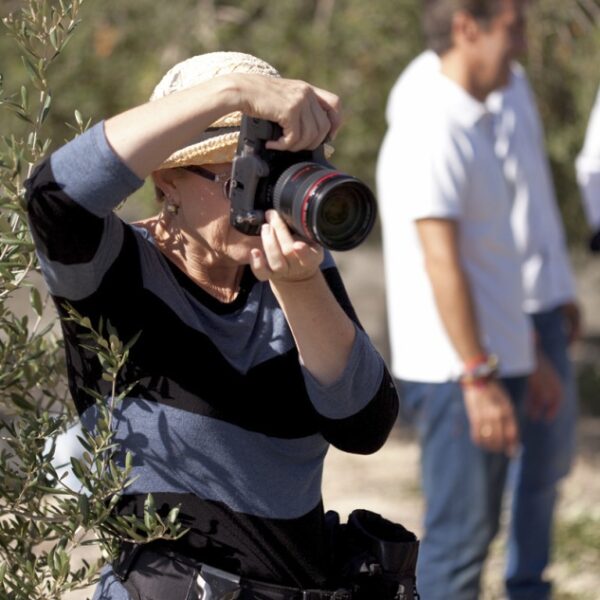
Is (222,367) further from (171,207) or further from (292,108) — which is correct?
(292,108)

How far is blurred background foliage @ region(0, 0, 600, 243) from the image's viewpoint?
6176 mm

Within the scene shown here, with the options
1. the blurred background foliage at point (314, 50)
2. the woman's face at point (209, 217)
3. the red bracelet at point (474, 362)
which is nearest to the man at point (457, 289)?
the red bracelet at point (474, 362)

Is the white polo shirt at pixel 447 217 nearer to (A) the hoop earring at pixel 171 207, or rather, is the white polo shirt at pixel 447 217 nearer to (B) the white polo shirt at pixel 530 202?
(B) the white polo shirt at pixel 530 202

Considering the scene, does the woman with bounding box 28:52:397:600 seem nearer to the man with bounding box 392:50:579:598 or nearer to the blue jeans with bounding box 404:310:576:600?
the blue jeans with bounding box 404:310:576:600

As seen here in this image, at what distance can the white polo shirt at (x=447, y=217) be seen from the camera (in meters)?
3.63

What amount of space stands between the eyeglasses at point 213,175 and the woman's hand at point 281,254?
0.15 meters

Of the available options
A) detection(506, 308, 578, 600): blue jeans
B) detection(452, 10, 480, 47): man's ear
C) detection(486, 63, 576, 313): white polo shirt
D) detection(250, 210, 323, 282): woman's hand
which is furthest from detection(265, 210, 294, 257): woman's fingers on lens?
detection(506, 308, 578, 600): blue jeans

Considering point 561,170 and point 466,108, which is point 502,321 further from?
point 561,170

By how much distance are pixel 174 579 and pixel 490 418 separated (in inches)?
66.5

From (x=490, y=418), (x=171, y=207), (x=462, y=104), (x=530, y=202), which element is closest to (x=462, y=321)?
(x=490, y=418)

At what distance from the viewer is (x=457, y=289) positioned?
3564mm

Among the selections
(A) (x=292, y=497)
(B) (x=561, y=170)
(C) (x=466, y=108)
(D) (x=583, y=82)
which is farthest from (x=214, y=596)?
(B) (x=561, y=170)

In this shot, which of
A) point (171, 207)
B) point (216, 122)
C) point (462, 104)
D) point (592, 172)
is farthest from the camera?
point (592, 172)

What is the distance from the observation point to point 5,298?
2.04m
